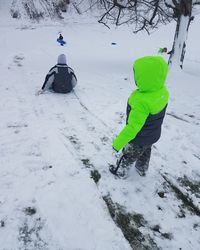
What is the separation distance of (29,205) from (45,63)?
29.4 ft

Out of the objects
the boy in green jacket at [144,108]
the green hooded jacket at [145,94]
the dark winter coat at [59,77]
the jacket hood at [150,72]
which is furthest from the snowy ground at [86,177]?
the jacket hood at [150,72]

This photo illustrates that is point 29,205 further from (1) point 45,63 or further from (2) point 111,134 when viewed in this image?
(1) point 45,63

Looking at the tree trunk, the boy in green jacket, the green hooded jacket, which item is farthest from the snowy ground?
the tree trunk

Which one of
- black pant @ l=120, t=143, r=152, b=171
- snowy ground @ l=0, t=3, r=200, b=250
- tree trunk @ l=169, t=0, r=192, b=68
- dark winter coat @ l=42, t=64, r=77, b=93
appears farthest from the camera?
tree trunk @ l=169, t=0, r=192, b=68

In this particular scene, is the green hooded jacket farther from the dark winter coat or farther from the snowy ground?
the dark winter coat

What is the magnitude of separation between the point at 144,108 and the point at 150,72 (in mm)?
421

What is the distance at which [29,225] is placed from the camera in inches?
116

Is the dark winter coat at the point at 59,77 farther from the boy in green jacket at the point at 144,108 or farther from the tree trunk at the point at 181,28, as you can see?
the tree trunk at the point at 181,28

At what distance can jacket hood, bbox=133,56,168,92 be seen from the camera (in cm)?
295

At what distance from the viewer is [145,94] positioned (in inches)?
124

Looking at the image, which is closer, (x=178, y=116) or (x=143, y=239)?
(x=143, y=239)

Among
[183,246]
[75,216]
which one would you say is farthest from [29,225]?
[183,246]

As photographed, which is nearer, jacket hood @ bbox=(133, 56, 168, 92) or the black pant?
jacket hood @ bbox=(133, 56, 168, 92)

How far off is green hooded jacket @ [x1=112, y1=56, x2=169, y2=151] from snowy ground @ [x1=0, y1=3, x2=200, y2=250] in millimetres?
821
